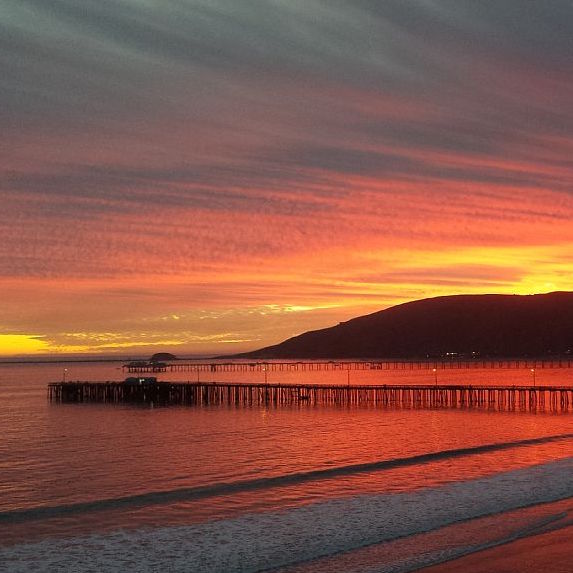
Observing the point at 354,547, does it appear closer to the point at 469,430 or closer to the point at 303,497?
the point at 303,497

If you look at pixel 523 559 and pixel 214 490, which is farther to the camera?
pixel 214 490

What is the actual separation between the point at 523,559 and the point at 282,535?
5.14 meters

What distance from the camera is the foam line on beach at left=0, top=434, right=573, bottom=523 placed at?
21.3 m

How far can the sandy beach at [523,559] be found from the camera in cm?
1237

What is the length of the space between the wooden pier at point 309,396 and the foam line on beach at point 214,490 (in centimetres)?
3258

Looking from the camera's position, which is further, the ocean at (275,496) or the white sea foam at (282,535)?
the ocean at (275,496)

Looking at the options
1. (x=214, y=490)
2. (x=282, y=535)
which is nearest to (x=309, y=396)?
(x=214, y=490)

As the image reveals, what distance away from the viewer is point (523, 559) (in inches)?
509

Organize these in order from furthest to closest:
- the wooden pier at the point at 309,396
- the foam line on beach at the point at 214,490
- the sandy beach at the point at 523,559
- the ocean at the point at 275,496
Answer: the wooden pier at the point at 309,396, the foam line on beach at the point at 214,490, the ocean at the point at 275,496, the sandy beach at the point at 523,559

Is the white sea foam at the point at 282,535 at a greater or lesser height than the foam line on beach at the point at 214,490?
greater

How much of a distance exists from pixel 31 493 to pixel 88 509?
5.06 metres

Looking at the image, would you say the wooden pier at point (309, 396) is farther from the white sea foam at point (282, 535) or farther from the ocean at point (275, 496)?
the white sea foam at point (282, 535)

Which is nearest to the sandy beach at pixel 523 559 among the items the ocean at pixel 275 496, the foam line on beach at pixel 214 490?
the ocean at pixel 275 496

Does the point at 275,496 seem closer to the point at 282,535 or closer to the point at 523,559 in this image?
the point at 282,535
